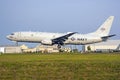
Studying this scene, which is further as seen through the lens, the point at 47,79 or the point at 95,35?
the point at 95,35

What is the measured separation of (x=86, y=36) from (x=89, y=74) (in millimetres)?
82862

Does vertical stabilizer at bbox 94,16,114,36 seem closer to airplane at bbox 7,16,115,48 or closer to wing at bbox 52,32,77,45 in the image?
airplane at bbox 7,16,115,48

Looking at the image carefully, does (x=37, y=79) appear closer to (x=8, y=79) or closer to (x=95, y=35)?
(x=8, y=79)

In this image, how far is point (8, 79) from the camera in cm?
2331

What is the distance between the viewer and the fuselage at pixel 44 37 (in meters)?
101

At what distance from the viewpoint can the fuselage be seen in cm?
10138

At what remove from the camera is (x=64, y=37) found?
10506 centimetres

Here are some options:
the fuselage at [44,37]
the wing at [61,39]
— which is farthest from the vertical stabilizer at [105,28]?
the wing at [61,39]

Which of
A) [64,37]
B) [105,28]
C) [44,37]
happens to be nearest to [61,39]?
[64,37]

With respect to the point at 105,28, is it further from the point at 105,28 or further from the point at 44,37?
the point at 44,37

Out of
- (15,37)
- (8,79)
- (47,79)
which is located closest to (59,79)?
(47,79)

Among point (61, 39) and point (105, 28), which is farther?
point (105, 28)

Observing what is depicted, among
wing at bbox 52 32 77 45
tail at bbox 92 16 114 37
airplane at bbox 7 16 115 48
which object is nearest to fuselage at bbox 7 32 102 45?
airplane at bbox 7 16 115 48

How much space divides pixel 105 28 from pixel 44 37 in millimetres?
20778
